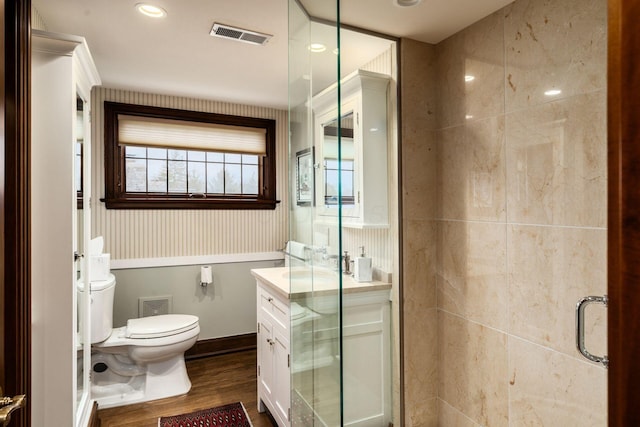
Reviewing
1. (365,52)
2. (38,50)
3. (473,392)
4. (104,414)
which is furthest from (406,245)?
(104,414)

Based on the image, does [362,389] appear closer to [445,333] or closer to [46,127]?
[445,333]

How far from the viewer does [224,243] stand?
137 inches

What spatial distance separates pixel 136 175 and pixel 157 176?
168mm

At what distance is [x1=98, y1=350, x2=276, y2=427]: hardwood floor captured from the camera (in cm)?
237

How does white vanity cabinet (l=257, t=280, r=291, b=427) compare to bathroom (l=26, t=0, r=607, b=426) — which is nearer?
bathroom (l=26, t=0, r=607, b=426)

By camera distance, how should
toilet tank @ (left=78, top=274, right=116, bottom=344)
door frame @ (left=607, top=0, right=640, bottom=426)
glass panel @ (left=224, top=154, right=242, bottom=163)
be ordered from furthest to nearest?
glass panel @ (left=224, top=154, right=242, bottom=163), toilet tank @ (left=78, top=274, right=116, bottom=344), door frame @ (left=607, top=0, right=640, bottom=426)

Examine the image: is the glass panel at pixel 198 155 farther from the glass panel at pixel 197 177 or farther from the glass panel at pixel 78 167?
the glass panel at pixel 78 167

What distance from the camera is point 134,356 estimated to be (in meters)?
2.67

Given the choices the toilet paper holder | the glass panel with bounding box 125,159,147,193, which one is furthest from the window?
the toilet paper holder

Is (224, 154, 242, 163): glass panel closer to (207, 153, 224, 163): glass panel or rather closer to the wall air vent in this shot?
(207, 153, 224, 163): glass panel

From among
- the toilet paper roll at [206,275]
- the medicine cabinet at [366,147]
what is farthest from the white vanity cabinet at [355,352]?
the toilet paper roll at [206,275]

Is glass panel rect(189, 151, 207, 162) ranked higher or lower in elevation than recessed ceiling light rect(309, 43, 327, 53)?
lower

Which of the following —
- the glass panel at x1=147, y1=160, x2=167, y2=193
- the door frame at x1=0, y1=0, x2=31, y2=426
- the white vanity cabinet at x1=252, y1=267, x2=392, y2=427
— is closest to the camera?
the door frame at x1=0, y1=0, x2=31, y2=426

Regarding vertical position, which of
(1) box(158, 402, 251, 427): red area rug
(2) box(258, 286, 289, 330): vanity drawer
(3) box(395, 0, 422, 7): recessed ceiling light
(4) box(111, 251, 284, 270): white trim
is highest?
(3) box(395, 0, 422, 7): recessed ceiling light
